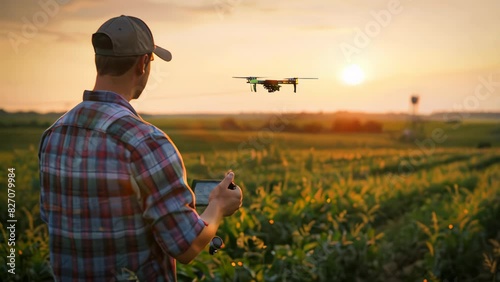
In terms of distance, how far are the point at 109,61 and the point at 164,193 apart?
2.08 ft

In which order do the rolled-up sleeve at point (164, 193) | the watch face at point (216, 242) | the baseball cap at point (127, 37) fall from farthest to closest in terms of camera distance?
the watch face at point (216, 242) < the baseball cap at point (127, 37) < the rolled-up sleeve at point (164, 193)

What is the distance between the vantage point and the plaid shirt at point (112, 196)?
8.88 feet

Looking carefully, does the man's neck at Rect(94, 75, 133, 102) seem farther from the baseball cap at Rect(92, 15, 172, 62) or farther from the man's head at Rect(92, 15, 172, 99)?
the baseball cap at Rect(92, 15, 172, 62)

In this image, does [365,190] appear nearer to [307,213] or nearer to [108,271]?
[307,213]

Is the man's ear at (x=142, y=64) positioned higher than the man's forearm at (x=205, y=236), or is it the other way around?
the man's ear at (x=142, y=64)

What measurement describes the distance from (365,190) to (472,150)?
7.68 metres

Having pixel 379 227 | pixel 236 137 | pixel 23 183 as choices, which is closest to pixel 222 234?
pixel 379 227

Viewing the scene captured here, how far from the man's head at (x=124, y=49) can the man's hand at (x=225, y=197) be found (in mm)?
562

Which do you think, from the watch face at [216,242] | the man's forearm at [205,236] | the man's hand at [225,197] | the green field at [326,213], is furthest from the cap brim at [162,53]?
the green field at [326,213]

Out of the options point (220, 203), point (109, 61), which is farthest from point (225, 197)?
point (109, 61)

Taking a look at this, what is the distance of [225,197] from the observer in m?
2.97

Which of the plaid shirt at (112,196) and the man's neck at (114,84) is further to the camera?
the man's neck at (114,84)

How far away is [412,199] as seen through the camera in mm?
10344

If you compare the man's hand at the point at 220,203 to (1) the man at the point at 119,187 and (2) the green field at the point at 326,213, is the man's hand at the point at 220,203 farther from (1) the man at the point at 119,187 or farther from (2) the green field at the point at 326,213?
(2) the green field at the point at 326,213
